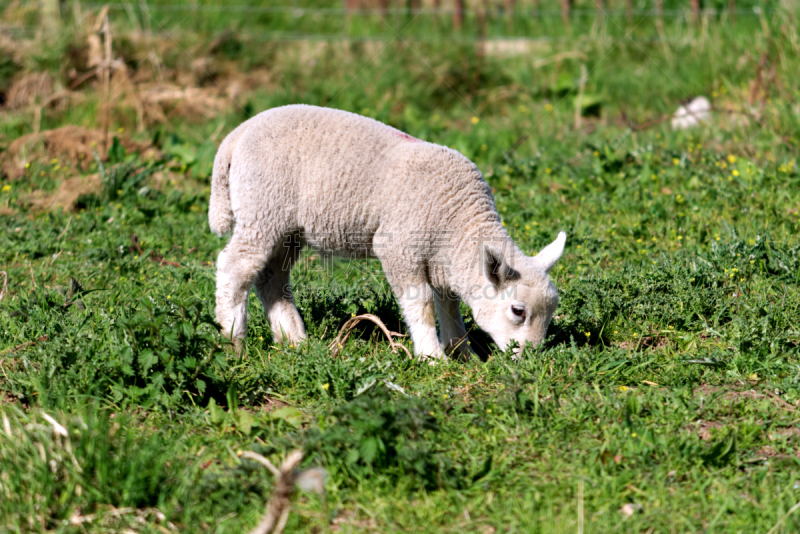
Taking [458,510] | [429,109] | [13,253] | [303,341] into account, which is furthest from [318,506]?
[429,109]

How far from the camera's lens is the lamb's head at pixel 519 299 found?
12.8 feet

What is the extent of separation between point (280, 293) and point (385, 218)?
2.70ft

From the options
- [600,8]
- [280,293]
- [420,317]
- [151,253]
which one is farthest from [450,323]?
[600,8]

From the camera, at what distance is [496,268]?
389 cm

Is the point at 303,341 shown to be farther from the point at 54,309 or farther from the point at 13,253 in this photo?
the point at 13,253

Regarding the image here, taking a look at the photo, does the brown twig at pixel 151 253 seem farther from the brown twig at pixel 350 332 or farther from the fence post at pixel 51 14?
the fence post at pixel 51 14

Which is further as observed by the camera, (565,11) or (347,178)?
(565,11)

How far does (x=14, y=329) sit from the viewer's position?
3947 millimetres

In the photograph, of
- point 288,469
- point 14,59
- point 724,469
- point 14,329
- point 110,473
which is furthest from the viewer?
point 14,59

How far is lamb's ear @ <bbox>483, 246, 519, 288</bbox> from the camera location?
3.74 meters

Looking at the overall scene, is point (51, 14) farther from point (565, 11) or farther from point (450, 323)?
point (450, 323)

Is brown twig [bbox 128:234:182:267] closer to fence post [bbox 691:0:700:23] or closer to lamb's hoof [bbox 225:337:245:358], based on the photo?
lamb's hoof [bbox 225:337:245:358]

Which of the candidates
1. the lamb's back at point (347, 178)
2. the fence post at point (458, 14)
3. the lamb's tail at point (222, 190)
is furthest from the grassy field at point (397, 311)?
the lamb's back at point (347, 178)

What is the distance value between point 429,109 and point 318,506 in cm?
627
